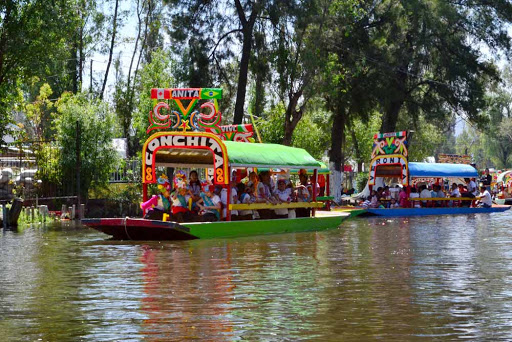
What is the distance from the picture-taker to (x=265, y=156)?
24.8m

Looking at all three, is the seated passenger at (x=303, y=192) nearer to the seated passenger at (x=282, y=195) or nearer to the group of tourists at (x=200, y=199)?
the seated passenger at (x=282, y=195)

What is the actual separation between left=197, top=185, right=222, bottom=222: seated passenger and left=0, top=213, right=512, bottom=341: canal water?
41.0 inches

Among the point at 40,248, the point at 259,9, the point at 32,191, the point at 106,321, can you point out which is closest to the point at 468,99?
the point at 259,9

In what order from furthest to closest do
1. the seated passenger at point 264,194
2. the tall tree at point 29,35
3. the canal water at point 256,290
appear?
the tall tree at point 29,35
the seated passenger at point 264,194
the canal water at point 256,290

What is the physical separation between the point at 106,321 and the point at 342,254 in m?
9.16

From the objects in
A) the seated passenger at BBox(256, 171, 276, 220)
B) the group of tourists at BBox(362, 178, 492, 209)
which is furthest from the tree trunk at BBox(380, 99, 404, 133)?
the seated passenger at BBox(256, 171, 276, 220)

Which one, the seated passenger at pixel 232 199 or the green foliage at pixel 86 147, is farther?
the green foliage at pixel 86 147

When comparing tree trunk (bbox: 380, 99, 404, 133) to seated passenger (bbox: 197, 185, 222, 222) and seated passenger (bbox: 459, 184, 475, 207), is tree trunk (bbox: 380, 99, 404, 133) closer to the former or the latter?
seated passenger (bbox: 459, 184, 475, 207)

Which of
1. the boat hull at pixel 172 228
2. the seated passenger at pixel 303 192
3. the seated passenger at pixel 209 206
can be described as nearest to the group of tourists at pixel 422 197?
the seated passenger at pixel 303 192

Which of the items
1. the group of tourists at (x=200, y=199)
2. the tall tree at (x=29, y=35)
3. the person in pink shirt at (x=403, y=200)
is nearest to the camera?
the group of tourists at (x=200, y=199)

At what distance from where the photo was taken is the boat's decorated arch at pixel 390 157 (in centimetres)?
3628

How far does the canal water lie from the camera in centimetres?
1020

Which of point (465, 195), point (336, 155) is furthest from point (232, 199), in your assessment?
point (336, 155)

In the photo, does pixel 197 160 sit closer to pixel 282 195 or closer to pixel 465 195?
pixel 282 195
